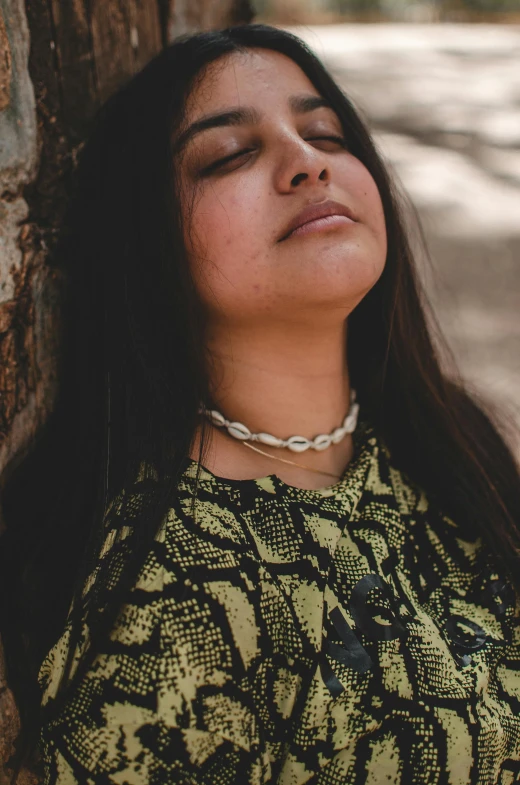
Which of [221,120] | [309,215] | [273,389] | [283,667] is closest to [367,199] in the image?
[309,215]

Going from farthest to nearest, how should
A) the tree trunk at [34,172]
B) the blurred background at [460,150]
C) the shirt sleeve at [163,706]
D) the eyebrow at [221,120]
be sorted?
the blurred background at [460,150] → the eyebrow at [221,120] → the tree trunk at [34,172] → the shirt sleeve at [163,706]

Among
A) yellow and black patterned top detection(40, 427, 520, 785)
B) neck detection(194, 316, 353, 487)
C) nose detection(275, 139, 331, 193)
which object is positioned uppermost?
nose detection(275, 139, 331, 193)

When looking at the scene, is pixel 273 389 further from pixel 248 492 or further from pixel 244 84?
pixel 244 84

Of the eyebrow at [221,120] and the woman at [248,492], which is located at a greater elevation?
the eyebrow at [221,120]

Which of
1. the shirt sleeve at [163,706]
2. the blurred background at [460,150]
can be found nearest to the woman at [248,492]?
the shirt sleeve at [163,706]

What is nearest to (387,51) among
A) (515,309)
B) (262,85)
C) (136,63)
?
(515,309)

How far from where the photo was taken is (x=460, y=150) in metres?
3.53

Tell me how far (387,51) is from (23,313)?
3.66 metres

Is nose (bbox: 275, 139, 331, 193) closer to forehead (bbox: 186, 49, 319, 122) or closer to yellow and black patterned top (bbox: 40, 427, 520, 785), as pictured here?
forehead (bbox: 186, 49, 319, 122)

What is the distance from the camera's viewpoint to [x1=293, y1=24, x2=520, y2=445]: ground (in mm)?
3141

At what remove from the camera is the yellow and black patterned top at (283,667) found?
1.04 meters

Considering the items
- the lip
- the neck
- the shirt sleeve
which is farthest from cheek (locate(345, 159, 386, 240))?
the shirt sleeve

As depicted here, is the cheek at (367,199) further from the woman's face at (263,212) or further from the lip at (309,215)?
the lip at (309,215)

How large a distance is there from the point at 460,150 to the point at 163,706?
3.32 m
